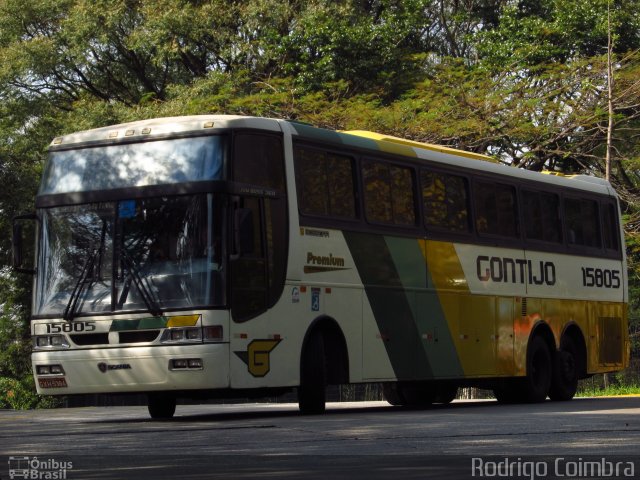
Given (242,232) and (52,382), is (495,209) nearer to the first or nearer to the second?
(242,232)

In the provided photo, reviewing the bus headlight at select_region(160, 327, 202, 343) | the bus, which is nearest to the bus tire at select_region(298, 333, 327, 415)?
the bus

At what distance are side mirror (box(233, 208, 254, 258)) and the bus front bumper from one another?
1.04m

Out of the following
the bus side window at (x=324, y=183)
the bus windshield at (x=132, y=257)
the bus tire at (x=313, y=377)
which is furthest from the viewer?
the bus side window at (x=324, y=183)

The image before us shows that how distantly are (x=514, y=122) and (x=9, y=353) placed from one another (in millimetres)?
16886

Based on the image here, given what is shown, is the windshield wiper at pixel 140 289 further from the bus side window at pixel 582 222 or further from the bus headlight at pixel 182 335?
the bus side window at pixel 582 222

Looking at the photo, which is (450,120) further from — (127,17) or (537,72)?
(127,17)

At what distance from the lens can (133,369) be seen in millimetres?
15477

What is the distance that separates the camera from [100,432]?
1386 centimetres

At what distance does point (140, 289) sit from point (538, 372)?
8.19 meters

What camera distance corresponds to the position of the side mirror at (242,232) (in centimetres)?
1530

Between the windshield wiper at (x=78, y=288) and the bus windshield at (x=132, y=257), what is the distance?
0.04ft
